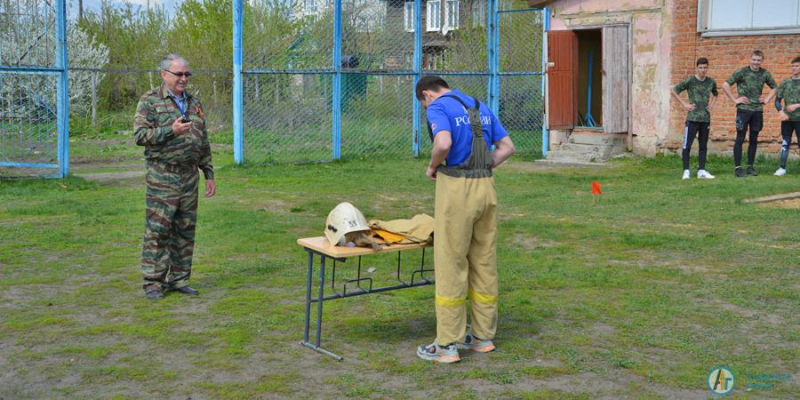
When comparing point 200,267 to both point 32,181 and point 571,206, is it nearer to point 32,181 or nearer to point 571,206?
point 571,206

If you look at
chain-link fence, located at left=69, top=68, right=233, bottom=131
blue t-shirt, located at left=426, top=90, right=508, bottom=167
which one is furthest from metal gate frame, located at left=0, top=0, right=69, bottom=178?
blue t-shirt, located at left=426, top=90, right=508, bottom=167

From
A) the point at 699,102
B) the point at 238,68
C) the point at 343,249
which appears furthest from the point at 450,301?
the point at 238,68

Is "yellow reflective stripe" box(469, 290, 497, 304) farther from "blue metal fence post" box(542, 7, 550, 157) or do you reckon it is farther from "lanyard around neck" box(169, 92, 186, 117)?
"blue metal fence post" box(542, 7, 550, 157)

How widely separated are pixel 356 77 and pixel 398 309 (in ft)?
38.7

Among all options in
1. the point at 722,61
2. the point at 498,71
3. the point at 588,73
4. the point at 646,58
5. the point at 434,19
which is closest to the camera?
the point at 722,61

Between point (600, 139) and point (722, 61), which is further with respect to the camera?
point (600, 139)

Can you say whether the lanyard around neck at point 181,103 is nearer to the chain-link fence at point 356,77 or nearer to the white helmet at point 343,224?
the white helmet at point 343,224

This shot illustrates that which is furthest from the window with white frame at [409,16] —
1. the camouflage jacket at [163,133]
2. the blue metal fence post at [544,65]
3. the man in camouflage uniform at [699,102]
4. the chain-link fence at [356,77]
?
the camouflage jacket at [163,133]

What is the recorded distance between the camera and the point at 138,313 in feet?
23.3

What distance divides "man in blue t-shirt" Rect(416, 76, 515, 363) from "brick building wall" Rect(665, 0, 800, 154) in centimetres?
1313

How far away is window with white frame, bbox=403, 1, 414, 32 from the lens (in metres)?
19.1

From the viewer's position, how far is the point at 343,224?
5.96 metres

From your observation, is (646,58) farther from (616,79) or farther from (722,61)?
(722,61)

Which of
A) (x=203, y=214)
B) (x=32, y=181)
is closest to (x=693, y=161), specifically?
(x=203, y=214)
